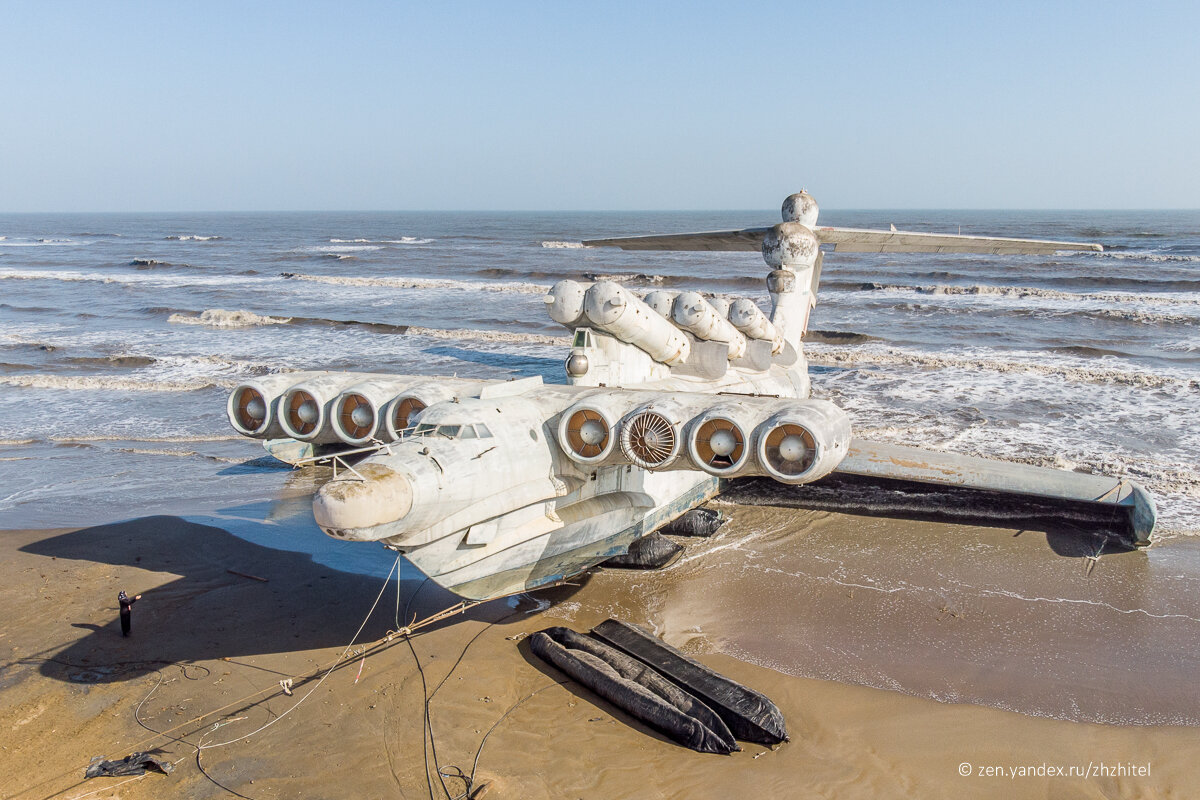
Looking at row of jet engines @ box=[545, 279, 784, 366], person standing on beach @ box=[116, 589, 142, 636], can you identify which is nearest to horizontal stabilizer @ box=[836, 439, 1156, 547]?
row of jet engines @ box=[545, 279, 784, 366]

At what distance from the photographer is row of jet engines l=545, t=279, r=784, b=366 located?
1295 cm

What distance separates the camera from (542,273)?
5419cm

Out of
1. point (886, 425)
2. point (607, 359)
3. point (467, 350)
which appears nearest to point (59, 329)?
point (467, 350)

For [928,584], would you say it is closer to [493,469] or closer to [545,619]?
[545,619]

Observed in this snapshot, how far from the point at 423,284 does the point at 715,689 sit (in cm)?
4430

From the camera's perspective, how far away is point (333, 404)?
1213cm

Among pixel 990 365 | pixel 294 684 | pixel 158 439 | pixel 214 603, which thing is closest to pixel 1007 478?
pixel 294 684

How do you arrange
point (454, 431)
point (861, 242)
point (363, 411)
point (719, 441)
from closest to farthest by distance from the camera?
1. point (719, 441)
2. point (454, 431)
3. point (363, 411)
4. point (861, 242)

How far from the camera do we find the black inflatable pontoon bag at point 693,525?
14125 millimetres

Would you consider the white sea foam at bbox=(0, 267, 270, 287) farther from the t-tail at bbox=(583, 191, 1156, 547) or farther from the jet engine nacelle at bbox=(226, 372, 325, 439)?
the jet engine nacelle at bbox=(226, 372, 325, 439)

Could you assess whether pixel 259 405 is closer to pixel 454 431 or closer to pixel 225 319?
pixel 454 431

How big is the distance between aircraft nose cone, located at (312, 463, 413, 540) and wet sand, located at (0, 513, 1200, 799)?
2.30 metres

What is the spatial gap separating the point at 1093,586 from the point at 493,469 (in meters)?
9.35

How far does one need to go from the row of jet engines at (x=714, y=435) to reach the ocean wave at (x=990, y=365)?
19.2m
